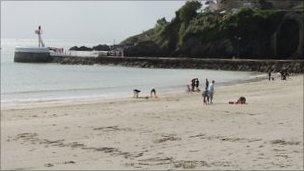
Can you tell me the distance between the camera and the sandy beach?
10.5 metres

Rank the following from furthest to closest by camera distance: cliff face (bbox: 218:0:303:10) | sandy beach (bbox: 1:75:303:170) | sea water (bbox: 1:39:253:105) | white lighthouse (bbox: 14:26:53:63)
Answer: cliff face (bbox: 218:0:303:10) < white lighthouse (bbox: 14:26:53:63) < sea water (bbox: 1:39:253:105) < sandy beach (bbox: 1:75:303:170)

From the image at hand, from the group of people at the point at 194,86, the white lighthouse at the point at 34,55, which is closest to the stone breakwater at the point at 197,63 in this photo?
the white lighthouse at the point at 34,55

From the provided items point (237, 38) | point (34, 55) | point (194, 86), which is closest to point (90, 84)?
point (194, 86)

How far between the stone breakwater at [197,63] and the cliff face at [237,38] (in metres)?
5.70

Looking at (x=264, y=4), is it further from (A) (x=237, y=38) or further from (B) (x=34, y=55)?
(B) (x=34, y=55)

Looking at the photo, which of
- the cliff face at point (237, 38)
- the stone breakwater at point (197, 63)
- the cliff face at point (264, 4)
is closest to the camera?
the stone breakwater at point (197, 63)

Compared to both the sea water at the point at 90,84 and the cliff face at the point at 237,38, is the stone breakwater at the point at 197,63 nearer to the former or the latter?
the sea water at the point at 90,84

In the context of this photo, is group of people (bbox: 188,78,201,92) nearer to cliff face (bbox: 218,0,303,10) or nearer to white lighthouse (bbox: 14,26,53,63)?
white lighthouse (bbox: 14,26,53,63)

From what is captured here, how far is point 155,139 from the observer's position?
13.2 metres

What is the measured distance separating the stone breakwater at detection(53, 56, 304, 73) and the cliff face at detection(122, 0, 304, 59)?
18.7 ft

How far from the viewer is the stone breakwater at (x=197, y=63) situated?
59.2m

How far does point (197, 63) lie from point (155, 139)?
5485 centimetres

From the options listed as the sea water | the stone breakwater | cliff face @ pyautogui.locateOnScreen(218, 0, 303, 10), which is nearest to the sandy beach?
the sea water

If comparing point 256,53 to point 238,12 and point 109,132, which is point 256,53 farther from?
point 109,132
